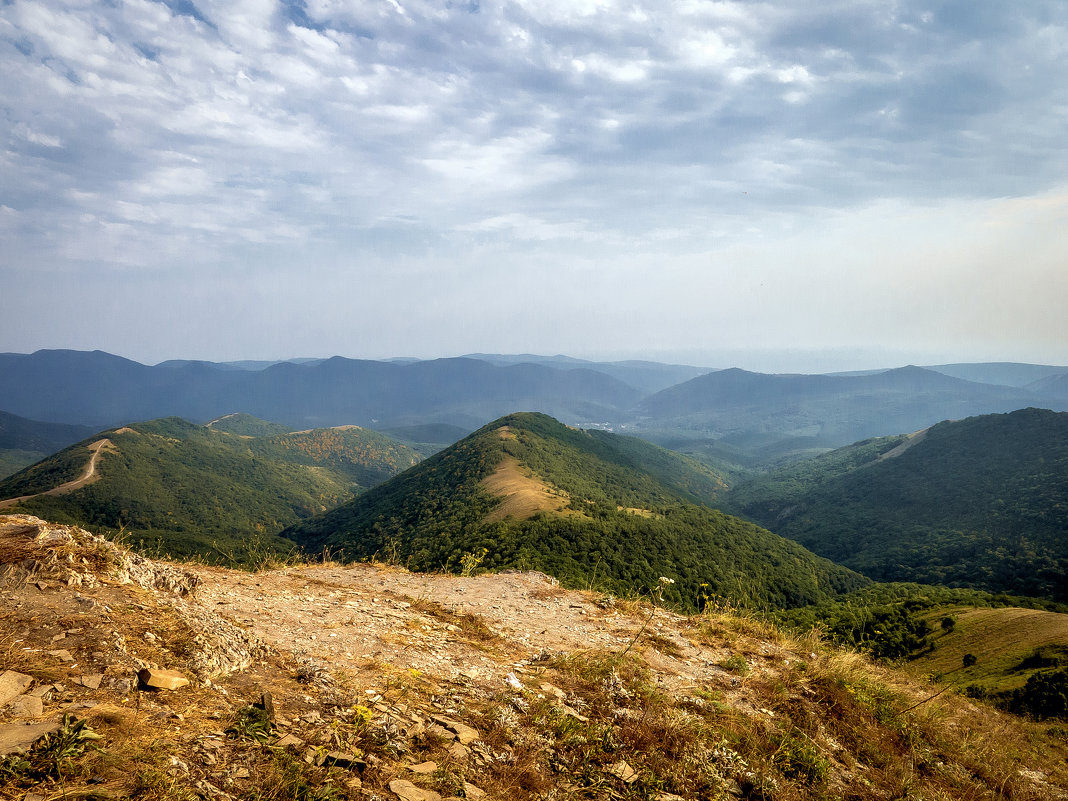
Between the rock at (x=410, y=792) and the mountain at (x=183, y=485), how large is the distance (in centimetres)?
5840

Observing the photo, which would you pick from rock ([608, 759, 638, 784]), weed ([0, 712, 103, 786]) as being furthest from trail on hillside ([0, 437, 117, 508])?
rock ([608, 759, 638, 784])

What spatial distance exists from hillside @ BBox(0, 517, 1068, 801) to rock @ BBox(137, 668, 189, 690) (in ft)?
0.10

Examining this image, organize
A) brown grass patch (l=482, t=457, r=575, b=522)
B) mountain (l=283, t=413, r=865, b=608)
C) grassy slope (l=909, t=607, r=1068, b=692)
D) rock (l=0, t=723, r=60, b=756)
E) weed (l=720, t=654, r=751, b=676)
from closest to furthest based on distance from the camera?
rock (l=0, t=723, r=60, b=756) → weed (l=720, t=654, r=751, b=676) → grassy slope (l=909, t=607, r=1068, b=692) → mountain (l=283, t=413, r=865, b=608) → brown grass patch (l=482, t=457, r=575, b=522)

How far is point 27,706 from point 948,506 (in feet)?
393

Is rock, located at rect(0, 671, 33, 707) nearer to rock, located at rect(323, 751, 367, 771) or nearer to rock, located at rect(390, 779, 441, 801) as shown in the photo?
rock, located at rect(323, 751, 367, 771)

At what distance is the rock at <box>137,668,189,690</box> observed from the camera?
412cm

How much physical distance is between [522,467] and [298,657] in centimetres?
6746

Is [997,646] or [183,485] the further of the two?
[183,485]

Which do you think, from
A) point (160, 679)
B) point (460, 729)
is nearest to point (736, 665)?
point (460, 729)

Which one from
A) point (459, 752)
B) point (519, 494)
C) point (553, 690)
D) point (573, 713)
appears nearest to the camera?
point (459, 752)

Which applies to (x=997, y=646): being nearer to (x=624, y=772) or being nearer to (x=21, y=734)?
(x=624, y=772)

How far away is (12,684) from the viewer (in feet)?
11.7

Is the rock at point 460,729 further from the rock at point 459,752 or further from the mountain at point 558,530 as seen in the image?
the mountain at point 558,530

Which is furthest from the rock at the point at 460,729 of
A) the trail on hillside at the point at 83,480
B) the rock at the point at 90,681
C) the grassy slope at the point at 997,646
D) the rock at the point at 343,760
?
the trail on hillside at the point at 83,480
